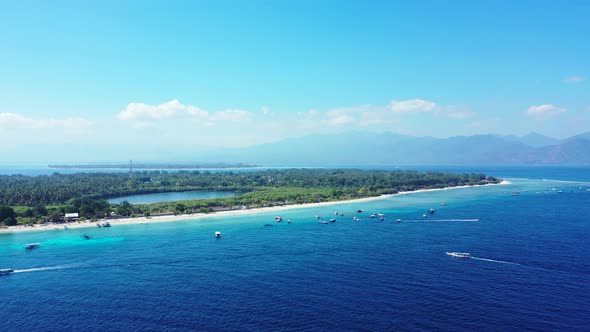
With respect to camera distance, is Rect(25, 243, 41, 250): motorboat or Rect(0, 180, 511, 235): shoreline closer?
Rect(25, 243, 41, 250): motorboat

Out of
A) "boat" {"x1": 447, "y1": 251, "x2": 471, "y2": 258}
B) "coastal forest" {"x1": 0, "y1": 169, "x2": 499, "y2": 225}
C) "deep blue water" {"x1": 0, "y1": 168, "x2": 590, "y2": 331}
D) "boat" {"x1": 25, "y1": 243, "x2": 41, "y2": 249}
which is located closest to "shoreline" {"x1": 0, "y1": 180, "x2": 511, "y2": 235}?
"coastal forest" {"x1": 0, "y1": 169, "x2": 499, "y2": 225}

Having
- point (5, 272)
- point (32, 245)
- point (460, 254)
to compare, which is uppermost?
point (460, 254)

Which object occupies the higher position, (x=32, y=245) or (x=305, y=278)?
(x=32, y=245)

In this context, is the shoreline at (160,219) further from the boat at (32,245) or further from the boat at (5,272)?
the boat at (5,272)

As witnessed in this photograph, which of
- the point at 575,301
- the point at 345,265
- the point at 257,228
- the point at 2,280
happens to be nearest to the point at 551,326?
the point at 575,301

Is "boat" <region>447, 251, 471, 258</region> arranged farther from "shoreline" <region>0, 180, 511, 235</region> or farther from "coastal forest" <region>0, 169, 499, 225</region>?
"coastal forest" <region>0, 169, 499, 225</region>

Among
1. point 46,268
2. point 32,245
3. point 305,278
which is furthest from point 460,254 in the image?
point 32,245

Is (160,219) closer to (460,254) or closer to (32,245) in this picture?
(32,245)

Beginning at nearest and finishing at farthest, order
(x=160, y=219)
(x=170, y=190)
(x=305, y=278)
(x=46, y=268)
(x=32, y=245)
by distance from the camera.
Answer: (x=305, y=278), (x=46, y=268), (x=32, y=245), (x=160, y=219), (x=170, y=190)

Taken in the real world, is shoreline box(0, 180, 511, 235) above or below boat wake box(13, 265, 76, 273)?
above
